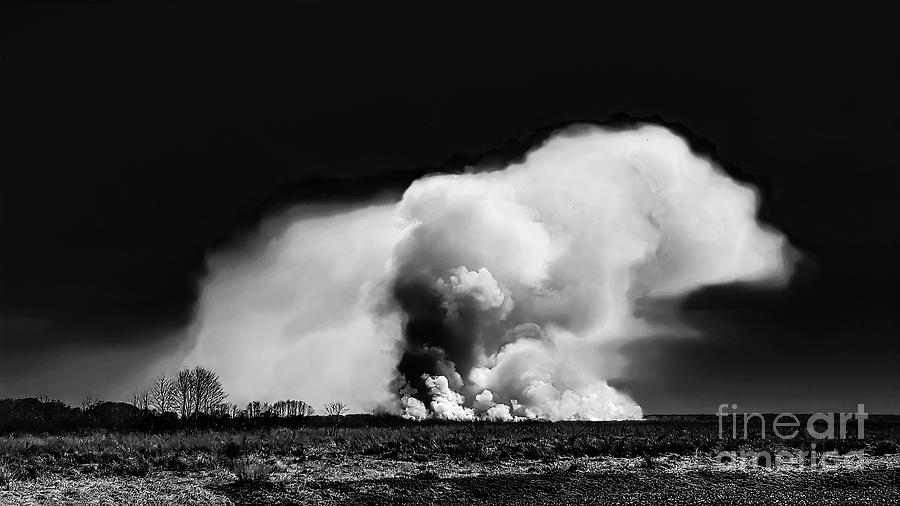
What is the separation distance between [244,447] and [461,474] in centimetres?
1217

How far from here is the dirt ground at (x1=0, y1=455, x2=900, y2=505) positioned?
30.9 metres

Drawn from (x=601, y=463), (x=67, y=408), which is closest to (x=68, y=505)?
(x=601, y=463)

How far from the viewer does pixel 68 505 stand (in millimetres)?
29500

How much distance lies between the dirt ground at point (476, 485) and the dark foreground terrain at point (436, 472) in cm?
6

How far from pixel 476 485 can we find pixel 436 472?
3850 millimetres

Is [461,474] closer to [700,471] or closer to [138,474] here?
[700,471]

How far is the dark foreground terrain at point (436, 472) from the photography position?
31.4 m

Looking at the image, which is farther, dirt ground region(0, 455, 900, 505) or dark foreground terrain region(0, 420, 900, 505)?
dark foreground terrain region(0, 420, 900, 505)

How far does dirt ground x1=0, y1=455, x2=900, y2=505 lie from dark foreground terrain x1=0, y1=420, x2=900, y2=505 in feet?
0.20

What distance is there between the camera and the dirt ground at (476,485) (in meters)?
30.9

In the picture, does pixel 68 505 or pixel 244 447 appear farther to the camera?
pixel 244 447

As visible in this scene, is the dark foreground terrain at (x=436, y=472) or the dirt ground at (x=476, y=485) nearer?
the dirt ground at (x=476, y=485)

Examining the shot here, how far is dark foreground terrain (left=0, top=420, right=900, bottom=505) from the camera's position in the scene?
31438 mm

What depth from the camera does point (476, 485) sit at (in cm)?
3272
